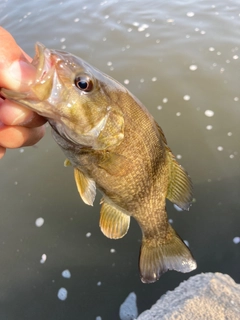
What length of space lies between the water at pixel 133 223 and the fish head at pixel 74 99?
A: 1.66 metres

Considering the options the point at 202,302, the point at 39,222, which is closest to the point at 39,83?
the point at 202,302

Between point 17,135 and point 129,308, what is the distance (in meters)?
1.71

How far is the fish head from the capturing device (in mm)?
1089

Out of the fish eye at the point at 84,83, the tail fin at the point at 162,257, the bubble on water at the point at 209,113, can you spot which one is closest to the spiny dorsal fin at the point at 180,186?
the tail fin at the point at 162,257

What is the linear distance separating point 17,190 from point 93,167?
211 centimetres

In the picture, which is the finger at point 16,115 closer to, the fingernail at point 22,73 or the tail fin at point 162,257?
the fingernail at point 22,73

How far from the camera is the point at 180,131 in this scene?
135 inches

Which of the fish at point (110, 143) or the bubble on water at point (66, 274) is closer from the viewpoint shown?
the fish at point (110, 143)

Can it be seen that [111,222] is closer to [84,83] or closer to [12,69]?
[84,83]

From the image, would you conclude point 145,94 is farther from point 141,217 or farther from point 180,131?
point 141,217

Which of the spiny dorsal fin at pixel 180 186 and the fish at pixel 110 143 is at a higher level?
the fish at pixel 110 143

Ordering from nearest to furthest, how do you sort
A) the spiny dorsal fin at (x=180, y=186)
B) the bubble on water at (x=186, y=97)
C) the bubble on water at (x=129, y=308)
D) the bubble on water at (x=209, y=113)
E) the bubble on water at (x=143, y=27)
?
the spiny dorsal fin at (x=180, y=186) → the bubble on water at (x=129, y=308) → the bubble on water at (x=209, y=113) → the bubble on water at (x=186, y=97) → the bubble on water at (x=143, y=27)

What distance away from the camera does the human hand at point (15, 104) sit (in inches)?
41.5

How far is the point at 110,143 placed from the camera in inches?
50.0
